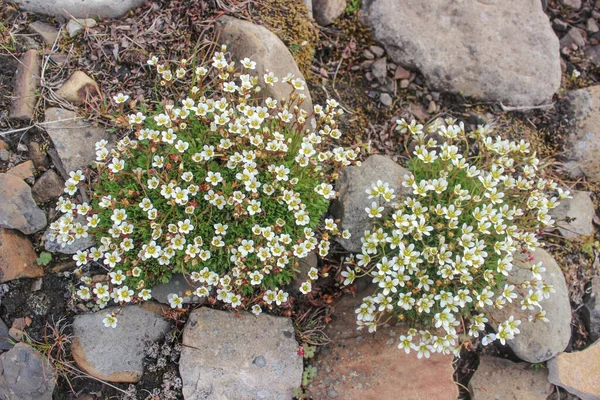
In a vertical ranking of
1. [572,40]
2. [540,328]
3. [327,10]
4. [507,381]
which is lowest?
[507,381]

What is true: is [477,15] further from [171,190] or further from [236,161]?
[171,190]

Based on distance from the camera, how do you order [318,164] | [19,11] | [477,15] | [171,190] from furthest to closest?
[477,15]
[19,11]
[318,164]
[171,190]

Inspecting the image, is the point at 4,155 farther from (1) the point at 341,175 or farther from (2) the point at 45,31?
(1) the point at 341,175

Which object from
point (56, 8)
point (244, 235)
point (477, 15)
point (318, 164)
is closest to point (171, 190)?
point (244, 235)

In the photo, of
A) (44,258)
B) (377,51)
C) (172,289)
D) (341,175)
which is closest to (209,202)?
(172,289)

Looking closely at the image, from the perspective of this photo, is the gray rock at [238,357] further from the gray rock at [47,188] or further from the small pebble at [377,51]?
the small pebble at [377,51]

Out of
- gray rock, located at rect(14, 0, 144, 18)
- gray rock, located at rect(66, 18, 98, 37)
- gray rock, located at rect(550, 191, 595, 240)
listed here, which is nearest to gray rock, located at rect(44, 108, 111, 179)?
gray rock, located at rect(66, 18, 98, 37)

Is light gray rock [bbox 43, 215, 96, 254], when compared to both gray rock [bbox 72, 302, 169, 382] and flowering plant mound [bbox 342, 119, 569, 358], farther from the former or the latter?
flowering plant mound [bbox 342, 119, 569, 358]
